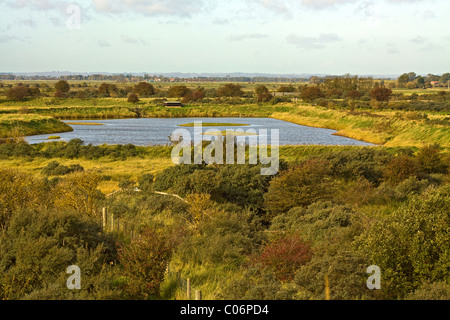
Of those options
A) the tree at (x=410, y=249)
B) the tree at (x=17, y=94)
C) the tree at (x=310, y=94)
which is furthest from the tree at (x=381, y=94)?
the tree at (x=410, y=249)

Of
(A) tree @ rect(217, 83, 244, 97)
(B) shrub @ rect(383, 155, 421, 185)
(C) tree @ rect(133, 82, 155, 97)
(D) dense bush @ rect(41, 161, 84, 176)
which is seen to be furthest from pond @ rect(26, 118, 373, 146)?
(C) tree @ rect(133, 82, 155, 97)

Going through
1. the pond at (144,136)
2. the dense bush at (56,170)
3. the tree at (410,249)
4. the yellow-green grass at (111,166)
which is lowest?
the pond at (144,136)

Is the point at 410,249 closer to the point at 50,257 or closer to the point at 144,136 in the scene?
the point at 50,257

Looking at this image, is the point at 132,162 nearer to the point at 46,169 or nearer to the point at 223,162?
the point at 46,169

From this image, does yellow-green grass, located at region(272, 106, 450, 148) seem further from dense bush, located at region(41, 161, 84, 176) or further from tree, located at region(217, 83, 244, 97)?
tree, located at region(217, 83, 244, 97)

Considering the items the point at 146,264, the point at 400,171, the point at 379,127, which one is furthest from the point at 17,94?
the point at 146,264

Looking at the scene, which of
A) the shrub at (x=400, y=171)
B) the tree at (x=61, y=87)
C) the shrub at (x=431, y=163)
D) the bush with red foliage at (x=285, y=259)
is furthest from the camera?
the tree at (x=61, y=87)

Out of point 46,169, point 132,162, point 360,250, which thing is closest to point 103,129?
point 132,162

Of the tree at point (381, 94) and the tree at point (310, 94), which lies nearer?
the tree at point (381, 94)

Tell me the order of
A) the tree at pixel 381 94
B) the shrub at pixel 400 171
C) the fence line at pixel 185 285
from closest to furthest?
the fence line at pixel 185 285 → the shrub at pixel 400 171 → the tree at pixel 381 94

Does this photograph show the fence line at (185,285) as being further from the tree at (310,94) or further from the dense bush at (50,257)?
the tree at (310,94)
